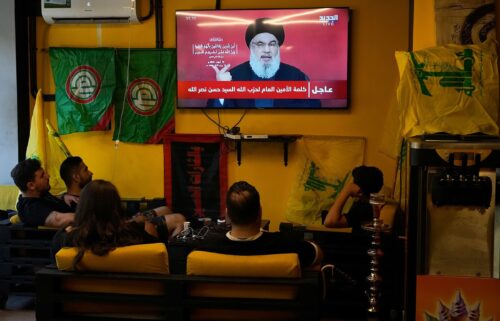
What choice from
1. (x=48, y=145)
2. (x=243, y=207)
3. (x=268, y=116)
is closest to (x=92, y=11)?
(x=48, y=145)

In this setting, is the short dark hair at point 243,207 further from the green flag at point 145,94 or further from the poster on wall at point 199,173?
the green flag at point 145,94

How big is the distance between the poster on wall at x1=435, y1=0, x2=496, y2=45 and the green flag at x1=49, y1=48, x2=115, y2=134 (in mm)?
2875

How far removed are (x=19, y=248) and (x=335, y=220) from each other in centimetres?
220

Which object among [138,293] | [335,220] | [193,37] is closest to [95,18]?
[193,37]

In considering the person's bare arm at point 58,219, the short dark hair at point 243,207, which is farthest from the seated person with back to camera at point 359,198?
the person's bare arm at point 58,219

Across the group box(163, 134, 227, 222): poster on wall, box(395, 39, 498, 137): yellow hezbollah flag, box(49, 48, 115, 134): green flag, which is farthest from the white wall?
box(395, 39, 498, 137): yellow hezbollah flag

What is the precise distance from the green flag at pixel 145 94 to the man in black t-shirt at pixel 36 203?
1041 mm

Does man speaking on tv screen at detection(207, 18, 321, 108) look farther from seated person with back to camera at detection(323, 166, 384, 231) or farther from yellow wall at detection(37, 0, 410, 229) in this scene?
seated person with back to camera at detection(323, 166, 384, 231)

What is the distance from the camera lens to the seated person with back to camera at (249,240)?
2584mm

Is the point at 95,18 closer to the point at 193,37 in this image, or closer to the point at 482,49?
the point at 193,37

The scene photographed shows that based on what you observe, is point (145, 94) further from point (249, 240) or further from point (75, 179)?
point (249, 240)

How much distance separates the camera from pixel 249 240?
8.69 ft

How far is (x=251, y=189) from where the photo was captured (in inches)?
108

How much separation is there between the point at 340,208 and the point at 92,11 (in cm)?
267
